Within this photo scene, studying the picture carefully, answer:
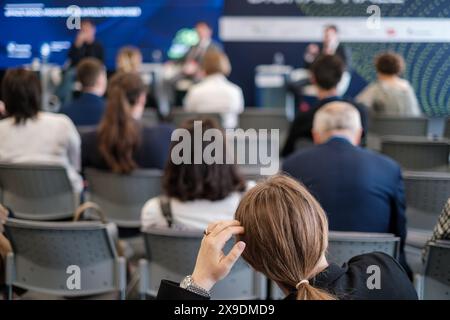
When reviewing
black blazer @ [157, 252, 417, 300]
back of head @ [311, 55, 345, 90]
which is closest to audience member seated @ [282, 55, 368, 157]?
back of head @ [311, 55, 345, 90]

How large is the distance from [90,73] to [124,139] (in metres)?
0.66

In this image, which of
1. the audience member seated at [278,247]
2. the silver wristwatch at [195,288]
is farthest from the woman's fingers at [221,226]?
the silver wristwatch at [195,288]

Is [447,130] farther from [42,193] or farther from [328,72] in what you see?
[42,193]

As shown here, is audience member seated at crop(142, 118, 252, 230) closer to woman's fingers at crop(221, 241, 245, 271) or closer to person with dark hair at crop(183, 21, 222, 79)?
woman's fingers at crop(221, 241, 245, 271)

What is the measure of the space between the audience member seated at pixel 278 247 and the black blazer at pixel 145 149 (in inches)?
82.1

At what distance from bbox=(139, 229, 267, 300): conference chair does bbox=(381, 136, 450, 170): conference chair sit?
147 centimetres

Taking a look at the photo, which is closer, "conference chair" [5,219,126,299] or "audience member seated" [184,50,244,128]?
"conference chair" [5,219,126,299]

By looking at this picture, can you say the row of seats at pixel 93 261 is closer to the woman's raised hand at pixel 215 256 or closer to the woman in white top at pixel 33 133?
the woman in white top at pixel 33 133

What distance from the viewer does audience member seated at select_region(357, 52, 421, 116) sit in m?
3.27

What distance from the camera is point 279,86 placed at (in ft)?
29.0

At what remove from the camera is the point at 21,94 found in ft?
7.55

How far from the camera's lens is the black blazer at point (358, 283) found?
1274mm
